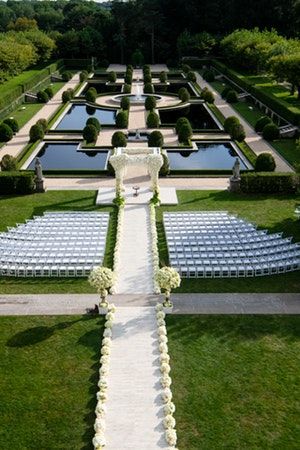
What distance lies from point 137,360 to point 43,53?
243ft

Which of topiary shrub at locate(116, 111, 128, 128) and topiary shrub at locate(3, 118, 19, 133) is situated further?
topiary shrub at locate(116, 111, 128, 128)

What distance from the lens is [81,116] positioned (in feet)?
178

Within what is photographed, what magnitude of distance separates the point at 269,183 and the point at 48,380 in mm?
19663

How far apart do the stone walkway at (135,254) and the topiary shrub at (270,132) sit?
17.4 metres

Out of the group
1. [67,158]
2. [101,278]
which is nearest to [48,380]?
[101,278]

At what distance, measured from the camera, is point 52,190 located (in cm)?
3191

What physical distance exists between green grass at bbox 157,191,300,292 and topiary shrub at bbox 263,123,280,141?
12.6 meters

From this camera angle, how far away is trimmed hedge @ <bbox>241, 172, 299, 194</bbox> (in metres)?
31.0

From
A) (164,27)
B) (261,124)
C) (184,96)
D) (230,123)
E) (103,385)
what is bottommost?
(103,385)

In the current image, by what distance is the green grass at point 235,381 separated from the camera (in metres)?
13.7

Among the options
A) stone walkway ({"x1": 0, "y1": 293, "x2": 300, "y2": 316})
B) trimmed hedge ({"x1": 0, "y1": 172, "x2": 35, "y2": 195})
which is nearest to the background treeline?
trimmed hedge ({"x1": 0, "y1": 172, "x2": 35, "y2": 195})

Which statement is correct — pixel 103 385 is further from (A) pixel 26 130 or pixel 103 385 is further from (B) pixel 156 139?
(A) pixel 26 130

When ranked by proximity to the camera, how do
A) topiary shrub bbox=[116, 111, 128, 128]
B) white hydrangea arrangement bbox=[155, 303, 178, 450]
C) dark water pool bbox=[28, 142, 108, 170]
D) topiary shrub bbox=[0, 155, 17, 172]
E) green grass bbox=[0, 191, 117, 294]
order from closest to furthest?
white hydrangea arrangement bbox=[155, 303, 178, 450]
green grass bbox=[0, 191, 117, 294]
topiary shrub bbox=[0, 155, 17, 172]
dark water pool bbox=[28, 142, 108, 170]
topiary shrub bbox=[116, 111, 128, 128]

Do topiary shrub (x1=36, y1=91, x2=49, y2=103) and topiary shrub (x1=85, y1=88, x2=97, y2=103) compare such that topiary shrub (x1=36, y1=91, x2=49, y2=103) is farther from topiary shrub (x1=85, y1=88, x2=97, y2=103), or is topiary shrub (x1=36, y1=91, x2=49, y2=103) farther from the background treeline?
the background treeline
